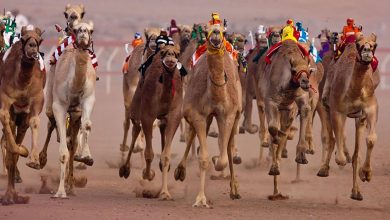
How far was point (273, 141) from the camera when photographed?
16.0 m

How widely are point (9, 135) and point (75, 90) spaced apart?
3.95ft

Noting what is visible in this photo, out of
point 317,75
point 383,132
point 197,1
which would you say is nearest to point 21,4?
point 197,1

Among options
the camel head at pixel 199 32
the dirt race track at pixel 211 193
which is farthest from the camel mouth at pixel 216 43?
the camel head at pixel 199 32

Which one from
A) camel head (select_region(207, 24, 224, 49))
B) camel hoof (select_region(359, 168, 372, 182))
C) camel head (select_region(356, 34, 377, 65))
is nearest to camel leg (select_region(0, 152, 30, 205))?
camel head (select_region(207, 24, 224, 49))

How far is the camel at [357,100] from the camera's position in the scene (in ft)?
50.0

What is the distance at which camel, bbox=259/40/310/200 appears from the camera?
51.9 feet

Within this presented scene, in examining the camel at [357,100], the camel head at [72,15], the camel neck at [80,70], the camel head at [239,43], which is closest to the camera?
the camel at [357,100]

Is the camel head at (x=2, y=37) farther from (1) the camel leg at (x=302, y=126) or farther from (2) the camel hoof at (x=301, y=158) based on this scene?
(2) the camel hoof at (x=301, y=158)

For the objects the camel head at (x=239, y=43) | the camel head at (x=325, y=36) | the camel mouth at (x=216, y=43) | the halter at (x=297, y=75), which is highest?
the camel head at (x=325, y=36)

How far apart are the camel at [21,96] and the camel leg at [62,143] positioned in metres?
0.25

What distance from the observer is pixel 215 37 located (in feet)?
48.1

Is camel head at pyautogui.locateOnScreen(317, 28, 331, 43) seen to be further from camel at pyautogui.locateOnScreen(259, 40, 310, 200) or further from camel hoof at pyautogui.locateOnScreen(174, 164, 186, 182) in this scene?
camel hoof at pyautogui.locateOnScreen(174, 164, 186, 182)

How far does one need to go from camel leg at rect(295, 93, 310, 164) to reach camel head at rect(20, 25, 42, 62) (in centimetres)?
321

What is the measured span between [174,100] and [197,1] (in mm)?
58863
